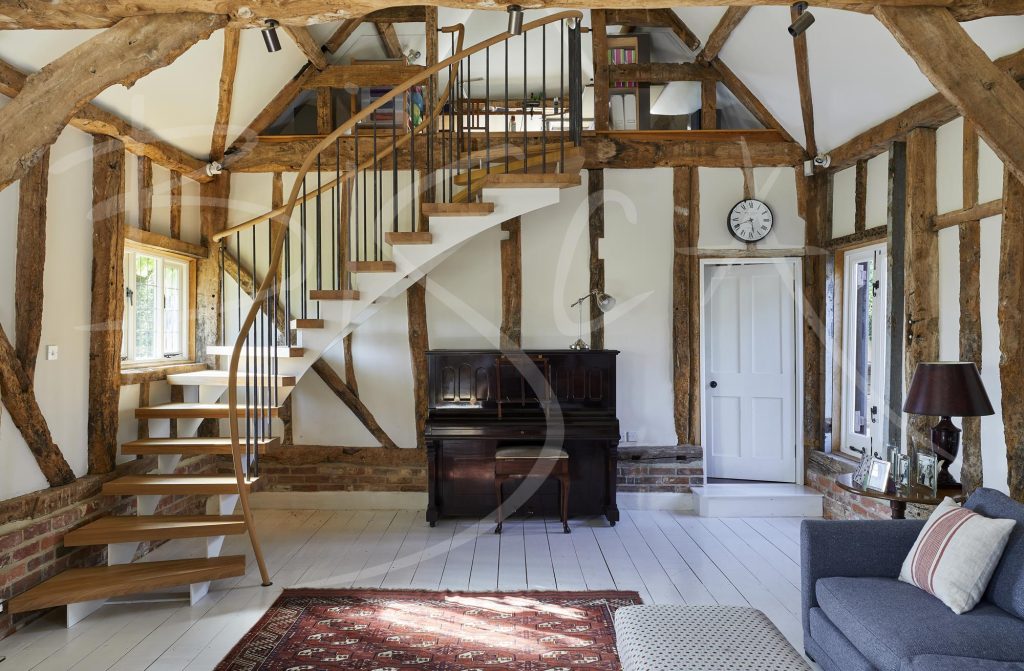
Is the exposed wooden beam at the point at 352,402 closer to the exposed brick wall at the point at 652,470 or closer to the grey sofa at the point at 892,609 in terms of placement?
the exposed brick wall at the point at 652,470

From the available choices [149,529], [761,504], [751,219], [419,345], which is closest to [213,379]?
[149,529]

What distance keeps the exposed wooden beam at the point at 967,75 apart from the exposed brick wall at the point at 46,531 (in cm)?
485

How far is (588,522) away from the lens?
549 cm

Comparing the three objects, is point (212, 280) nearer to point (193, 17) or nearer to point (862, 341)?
point (193, 17)

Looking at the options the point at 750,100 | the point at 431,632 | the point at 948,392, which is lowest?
the point at 431,632

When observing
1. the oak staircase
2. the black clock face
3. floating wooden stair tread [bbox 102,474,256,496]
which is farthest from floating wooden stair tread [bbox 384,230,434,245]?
the black clock face

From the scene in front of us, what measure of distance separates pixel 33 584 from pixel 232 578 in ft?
3.31

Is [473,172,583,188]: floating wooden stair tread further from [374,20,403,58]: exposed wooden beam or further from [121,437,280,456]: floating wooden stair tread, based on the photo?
[121,437,280,456]: floating wooden stair tread

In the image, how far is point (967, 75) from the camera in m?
2.96

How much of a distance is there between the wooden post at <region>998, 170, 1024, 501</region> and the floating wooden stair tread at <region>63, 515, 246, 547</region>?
4.30 m

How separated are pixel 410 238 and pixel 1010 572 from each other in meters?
3.69

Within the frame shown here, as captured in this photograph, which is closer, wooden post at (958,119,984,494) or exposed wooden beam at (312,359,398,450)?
wooden post at (958,119,984,494)

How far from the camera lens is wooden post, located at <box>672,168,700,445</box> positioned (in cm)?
595

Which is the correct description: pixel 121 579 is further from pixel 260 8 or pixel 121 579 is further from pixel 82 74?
pixel 260 8
